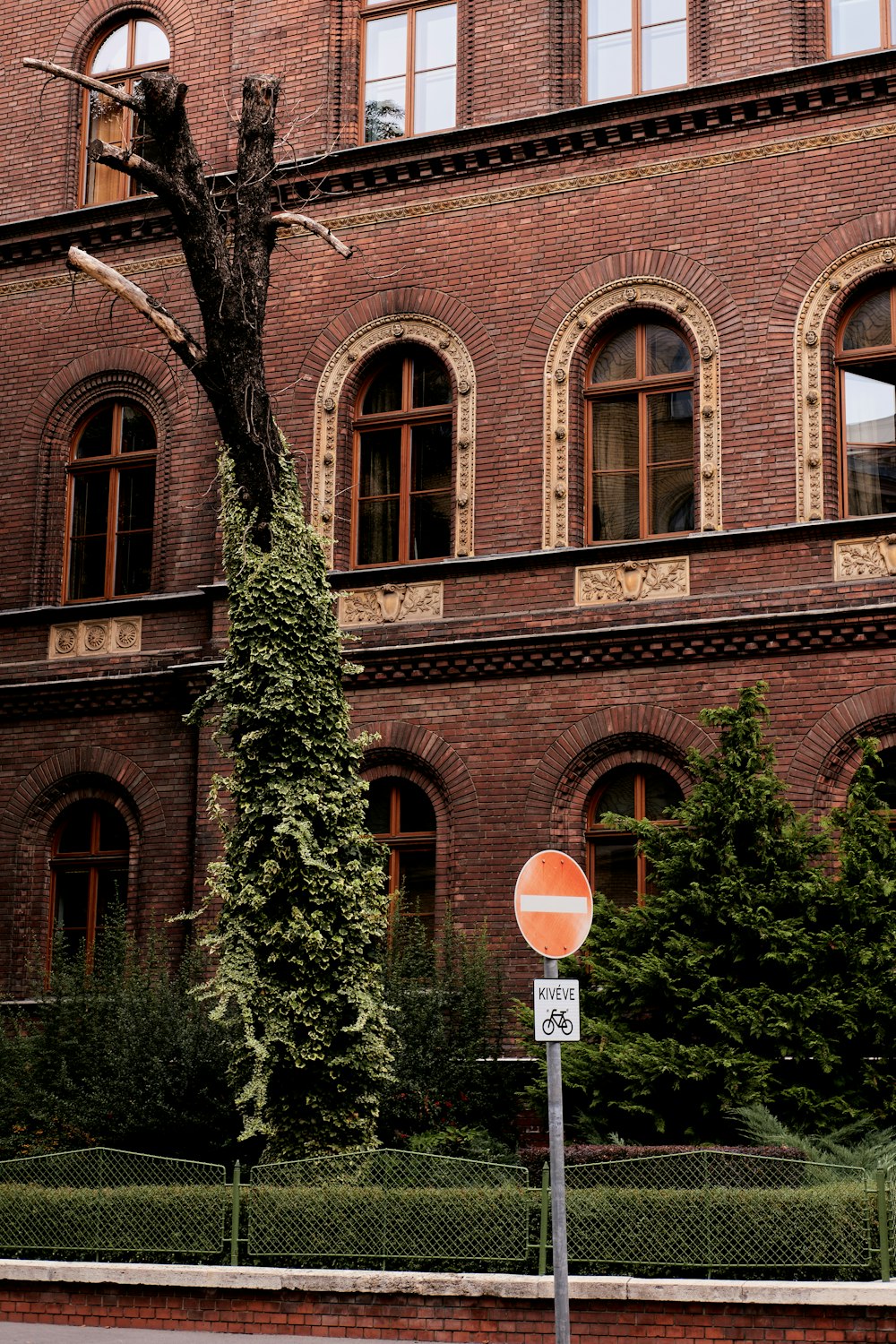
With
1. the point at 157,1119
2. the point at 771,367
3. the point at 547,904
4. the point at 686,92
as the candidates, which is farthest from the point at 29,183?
the point at 547,904

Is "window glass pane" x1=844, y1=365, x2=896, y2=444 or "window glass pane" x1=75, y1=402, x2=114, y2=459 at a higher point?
"window glass pane" x1=75, y1=402, x2=114, y2=459

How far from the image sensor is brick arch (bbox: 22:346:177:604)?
21.8 m

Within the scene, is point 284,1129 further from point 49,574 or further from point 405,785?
point 49,574

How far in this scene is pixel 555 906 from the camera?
31.5 feet

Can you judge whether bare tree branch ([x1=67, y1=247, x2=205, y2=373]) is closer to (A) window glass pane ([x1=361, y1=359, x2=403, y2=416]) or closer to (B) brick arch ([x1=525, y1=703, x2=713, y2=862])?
(A) window glass pane ([x1=361, y1=359, x2=403, y2=416])

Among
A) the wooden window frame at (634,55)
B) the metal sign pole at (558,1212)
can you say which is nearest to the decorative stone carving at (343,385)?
the wooden window frame at (634,55)

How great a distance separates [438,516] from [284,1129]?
300 inches

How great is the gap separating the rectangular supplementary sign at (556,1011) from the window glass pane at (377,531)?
36.0 ft

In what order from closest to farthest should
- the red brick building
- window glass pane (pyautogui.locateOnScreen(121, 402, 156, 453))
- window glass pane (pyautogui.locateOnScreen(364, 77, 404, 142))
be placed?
1. the red brick building
2. window glass pane (pyautogui.locateOnScreen(364, 77, 404, 142))
3. window glass pane (pyautogui.locateOnScreen(121, 402, 156, 453))

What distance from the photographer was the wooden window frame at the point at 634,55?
765 inches

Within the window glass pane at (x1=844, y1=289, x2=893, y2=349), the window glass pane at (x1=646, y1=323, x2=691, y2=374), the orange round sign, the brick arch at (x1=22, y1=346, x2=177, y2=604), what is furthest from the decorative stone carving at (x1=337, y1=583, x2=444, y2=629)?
the orange round sign

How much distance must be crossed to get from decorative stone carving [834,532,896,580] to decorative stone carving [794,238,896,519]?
17.8 inches

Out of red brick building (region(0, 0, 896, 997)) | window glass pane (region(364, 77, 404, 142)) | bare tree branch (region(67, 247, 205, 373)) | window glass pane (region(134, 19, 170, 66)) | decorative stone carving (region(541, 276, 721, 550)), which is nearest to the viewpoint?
bare tree branch (region(67, 247, 205, 373))

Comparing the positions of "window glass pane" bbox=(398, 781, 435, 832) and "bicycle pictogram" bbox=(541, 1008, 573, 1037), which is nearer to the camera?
Result: "bicycle pictogram" bbox=(541, 1008, 573, 1037)
